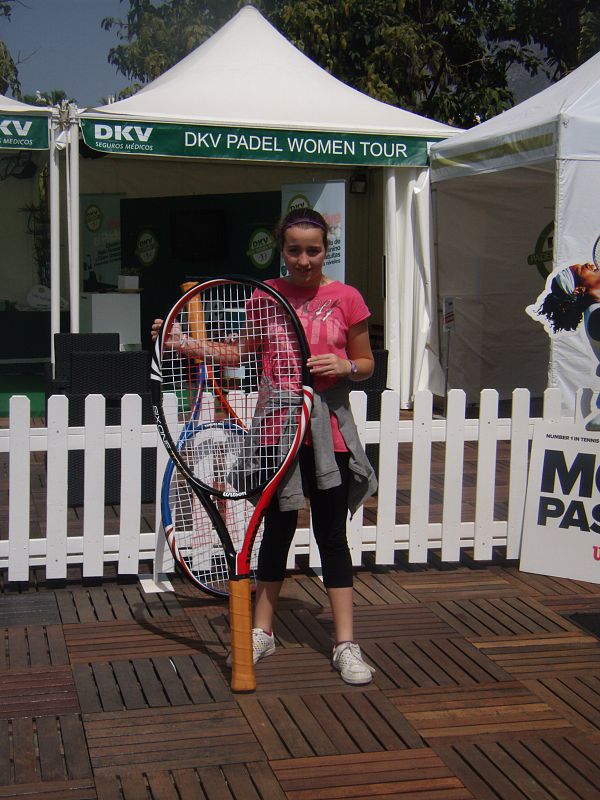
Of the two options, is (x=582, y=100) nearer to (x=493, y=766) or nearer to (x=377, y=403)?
(x=377, y=403)

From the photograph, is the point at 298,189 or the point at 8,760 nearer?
the point at 8,760

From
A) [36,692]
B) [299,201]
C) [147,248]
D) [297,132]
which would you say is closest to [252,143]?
[297,132]

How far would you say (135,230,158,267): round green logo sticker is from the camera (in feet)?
41.2

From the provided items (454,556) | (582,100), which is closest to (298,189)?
(582,100)

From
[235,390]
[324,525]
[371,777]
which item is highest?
[235,390]

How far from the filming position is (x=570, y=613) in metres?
4.42

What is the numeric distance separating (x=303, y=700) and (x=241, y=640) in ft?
0.97

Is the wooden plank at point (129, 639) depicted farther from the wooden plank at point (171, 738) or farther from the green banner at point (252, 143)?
the green banner at point (252, 143)

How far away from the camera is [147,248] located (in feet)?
41.5

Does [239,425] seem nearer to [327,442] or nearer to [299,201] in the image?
[327,442]

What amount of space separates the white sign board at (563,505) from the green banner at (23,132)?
206 inches

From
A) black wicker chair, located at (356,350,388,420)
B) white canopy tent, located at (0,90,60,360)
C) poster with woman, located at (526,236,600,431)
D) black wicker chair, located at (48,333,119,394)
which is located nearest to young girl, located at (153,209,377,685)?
black wicker chair, located at (356,350,388,420)

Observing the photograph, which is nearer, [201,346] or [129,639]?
[201,346]

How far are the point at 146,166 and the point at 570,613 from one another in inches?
375
